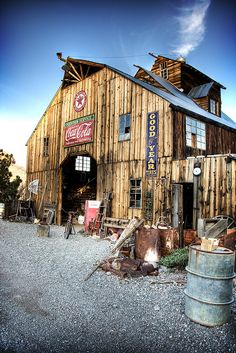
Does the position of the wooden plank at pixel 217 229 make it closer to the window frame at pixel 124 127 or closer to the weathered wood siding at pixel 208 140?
the weathered wood siding at pixel 208 140

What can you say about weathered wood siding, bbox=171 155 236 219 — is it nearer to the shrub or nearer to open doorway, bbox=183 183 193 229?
the shrub

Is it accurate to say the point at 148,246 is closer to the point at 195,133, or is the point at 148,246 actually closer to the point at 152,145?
the point at 152,145

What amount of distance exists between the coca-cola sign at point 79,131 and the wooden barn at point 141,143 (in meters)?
0.07

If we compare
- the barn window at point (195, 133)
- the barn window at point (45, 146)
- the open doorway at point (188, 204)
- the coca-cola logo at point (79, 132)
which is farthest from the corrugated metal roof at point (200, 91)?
the barn window at point (45, 146)

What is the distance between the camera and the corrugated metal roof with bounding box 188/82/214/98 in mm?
20600

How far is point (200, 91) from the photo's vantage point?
21.2 meters

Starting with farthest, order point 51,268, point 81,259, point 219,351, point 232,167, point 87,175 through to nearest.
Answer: point 87,175 → point 232,167 → point 81,259 → point 51,268 → point 219,351

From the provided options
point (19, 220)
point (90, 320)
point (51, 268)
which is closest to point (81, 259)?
point (51, 268)

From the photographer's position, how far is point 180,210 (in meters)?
9.41

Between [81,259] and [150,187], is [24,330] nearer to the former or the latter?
Answer: [81,259]

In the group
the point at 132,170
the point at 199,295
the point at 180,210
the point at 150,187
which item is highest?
the point at 132,170

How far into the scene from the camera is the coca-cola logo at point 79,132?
17223 mm

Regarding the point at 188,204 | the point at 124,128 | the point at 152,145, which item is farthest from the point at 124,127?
the point at 188,204

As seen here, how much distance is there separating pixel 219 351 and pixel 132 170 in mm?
10850
